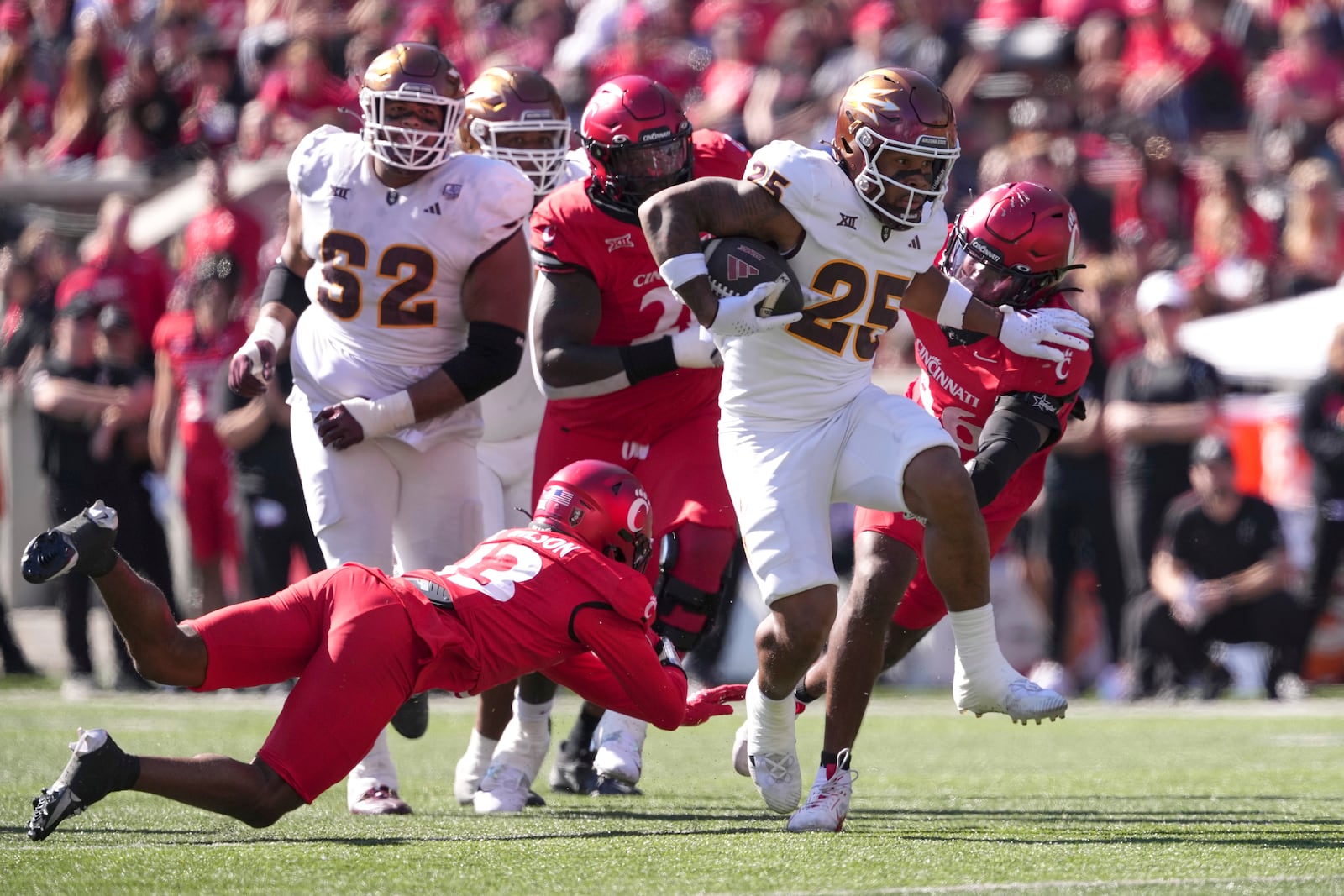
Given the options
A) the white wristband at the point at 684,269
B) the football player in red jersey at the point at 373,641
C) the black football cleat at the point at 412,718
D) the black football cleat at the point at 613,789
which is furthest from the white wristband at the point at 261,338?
the black football cleat at the point at 613,789

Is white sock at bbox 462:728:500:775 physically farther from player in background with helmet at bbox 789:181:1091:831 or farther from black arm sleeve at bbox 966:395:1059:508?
black arm sleeve at bbox 966:395:1059:508

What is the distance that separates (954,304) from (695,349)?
2.64 ft

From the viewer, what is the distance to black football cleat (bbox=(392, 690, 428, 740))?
5637 mm

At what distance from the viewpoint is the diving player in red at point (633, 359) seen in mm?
5621

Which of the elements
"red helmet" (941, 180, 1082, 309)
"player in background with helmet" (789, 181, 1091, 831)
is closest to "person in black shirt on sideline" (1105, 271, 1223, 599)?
"player in background with helmet" (789, 181, 1091, 831)

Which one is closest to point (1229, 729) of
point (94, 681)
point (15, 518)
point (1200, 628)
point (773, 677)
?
point (1200, 628)

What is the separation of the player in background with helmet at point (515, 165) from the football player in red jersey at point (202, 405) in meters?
3.89

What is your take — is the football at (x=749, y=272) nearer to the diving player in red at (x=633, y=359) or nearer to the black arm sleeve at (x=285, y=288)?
the diving player in red at (x=633, y=359)

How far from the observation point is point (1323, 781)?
6.18m

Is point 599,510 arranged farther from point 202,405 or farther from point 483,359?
point 202,405

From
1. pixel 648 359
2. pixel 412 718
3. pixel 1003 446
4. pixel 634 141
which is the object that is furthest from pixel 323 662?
pixel 1003 446

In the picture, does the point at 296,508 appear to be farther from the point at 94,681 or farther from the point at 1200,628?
the point at 1200,628

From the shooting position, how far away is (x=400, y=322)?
5820 mm

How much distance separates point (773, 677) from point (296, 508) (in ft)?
17.8
